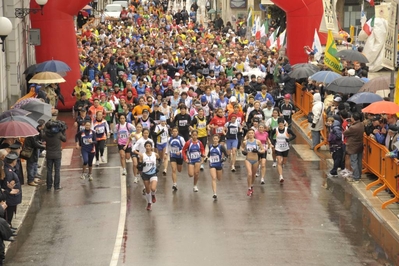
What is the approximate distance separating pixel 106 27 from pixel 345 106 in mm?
26603

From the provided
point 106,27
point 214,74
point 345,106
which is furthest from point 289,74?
point 106,27

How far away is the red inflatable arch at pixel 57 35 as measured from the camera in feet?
106

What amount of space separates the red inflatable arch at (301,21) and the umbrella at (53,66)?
839cm

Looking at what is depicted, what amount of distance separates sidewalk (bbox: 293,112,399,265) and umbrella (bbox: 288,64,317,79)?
6.29 metres

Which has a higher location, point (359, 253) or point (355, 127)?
point (355, 127)

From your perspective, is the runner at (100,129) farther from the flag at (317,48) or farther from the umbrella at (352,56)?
the flag at (317,48)

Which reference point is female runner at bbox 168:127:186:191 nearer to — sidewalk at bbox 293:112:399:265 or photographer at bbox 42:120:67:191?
photographer at bbox 42:120:67:191

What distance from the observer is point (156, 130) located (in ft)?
76.4

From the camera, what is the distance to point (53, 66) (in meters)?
29.9

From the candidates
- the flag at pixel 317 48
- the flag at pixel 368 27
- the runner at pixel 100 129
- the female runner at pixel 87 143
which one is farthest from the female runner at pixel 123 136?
the flag at pixel 368 27

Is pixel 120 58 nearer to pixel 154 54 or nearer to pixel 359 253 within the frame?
pixel 154 54

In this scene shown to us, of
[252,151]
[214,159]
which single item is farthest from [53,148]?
[252,151]

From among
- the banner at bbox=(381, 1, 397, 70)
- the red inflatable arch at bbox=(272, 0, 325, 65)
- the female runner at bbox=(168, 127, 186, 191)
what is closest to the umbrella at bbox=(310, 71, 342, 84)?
the banner at bbox=(381, 1, 397, 70)

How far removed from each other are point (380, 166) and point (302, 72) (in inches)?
354
